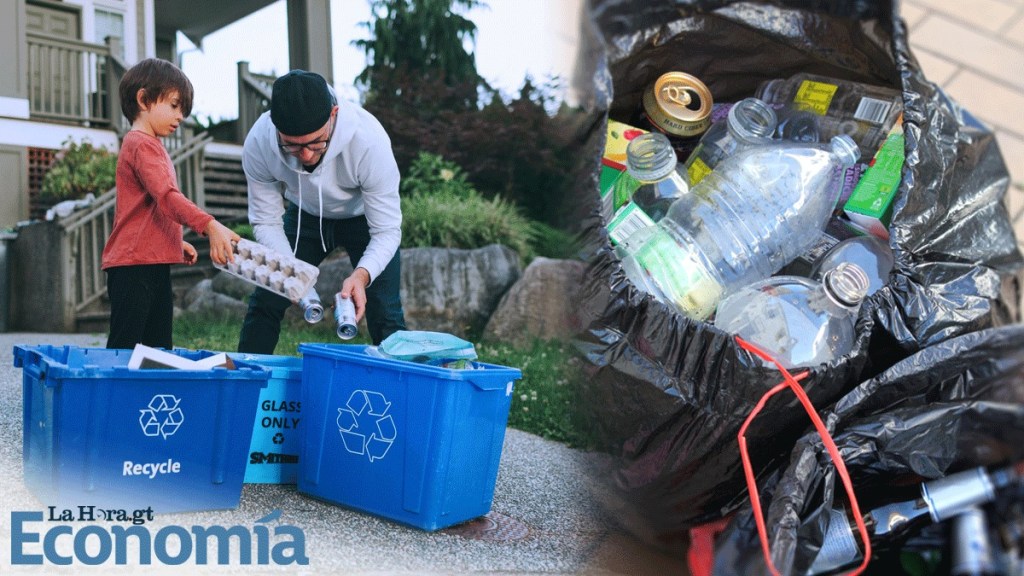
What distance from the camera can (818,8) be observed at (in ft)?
7.18

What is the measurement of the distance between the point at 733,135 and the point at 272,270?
1.30m

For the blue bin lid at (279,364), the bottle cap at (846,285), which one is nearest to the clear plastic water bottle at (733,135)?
the bottle cap at (846,285)

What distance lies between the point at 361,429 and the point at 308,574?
1.38ft

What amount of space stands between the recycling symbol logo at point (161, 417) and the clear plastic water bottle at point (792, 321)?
1.26 metres

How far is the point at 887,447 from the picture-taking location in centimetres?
169

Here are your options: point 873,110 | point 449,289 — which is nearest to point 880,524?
point 873,110

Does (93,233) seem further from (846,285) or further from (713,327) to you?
(846,285)

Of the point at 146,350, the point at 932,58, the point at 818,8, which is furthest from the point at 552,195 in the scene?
the point at 146,350

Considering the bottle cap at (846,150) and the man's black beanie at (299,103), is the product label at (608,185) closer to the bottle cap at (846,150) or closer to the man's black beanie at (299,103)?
the bottle cap at (846,150)

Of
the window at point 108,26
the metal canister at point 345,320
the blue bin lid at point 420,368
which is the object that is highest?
the window at point 108,26

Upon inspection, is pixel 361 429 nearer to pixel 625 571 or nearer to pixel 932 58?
pixel 625 571

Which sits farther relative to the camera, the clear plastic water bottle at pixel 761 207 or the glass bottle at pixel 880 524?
the clear plastic water bottle at pixel 761 207

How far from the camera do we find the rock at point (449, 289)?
4934 mm

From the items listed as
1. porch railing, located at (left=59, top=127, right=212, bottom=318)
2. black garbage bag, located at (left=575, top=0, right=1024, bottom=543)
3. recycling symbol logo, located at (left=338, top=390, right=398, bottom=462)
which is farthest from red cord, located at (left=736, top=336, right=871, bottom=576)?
porch railing, located at (left=59, top=127, right=212, bottom=318)
